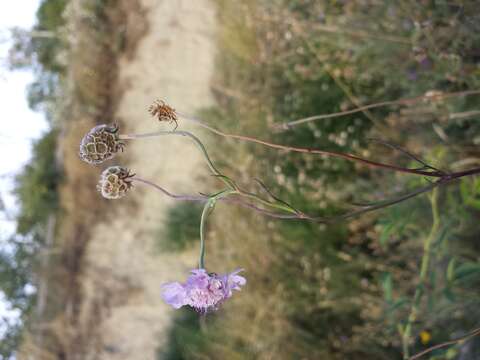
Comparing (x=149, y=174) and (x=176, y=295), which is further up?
(x=149, y=174)

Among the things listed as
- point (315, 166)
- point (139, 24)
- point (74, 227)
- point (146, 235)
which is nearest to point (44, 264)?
point (74, 227)

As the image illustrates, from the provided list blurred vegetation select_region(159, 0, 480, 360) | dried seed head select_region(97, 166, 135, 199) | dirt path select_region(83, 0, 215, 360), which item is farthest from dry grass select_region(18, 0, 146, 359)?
dried seed head select_region(97, 166, 135, 199)

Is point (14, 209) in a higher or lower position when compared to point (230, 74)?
lower

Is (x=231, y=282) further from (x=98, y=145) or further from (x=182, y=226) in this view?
(x=182, y=226)

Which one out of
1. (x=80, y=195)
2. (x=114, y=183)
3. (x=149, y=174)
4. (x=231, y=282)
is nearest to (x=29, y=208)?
(x=80, y=195)

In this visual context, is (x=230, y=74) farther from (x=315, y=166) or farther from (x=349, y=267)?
(x=349, y=267)
